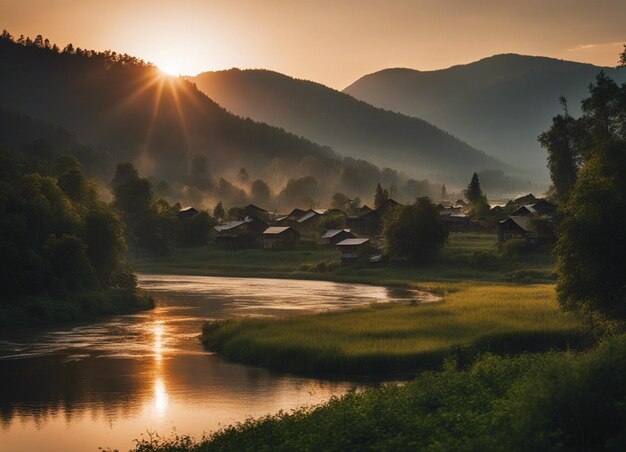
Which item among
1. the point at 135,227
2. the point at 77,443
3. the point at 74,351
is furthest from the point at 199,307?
the point at 135,227

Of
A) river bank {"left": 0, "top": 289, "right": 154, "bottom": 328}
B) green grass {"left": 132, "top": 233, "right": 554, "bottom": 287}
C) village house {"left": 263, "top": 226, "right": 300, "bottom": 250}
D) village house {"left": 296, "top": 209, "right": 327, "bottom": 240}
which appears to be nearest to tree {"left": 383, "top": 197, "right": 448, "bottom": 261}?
green grass {"left": 132, "top": 233, "right": 554, "bottom": 287}

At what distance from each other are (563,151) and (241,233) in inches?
2614

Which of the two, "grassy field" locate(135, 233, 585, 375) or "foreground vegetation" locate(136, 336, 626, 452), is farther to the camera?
"grassy field" locate(135, 233, 585, 375)

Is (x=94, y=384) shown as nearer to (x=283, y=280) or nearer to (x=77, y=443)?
(x=77, y=443)

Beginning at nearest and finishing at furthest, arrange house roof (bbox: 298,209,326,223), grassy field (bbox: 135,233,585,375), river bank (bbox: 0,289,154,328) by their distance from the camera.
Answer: grassy field (bbox: 135,233,585,375) → river bank (bbox: 0,289,154,328) → house roof (bbox: 298,209,326,223)

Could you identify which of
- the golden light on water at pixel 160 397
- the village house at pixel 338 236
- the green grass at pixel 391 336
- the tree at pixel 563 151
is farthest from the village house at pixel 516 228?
the golden light on water at pixel 160 397

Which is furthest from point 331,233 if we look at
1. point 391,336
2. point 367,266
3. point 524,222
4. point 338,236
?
point 391,336

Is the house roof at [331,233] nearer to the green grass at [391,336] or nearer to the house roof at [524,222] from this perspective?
the house roof at [524,222]

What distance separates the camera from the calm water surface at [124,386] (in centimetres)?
3541

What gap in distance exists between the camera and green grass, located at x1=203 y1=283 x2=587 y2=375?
46125 mm

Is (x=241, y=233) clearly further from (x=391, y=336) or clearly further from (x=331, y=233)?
(x=391, y=336)

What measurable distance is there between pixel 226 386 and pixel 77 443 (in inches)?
416

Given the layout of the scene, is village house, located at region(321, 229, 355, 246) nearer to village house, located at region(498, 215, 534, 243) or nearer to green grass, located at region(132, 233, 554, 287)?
green grass, located at region(132, 233, 554, 287)

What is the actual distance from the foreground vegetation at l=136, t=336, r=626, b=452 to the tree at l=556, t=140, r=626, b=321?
13.0 metres
